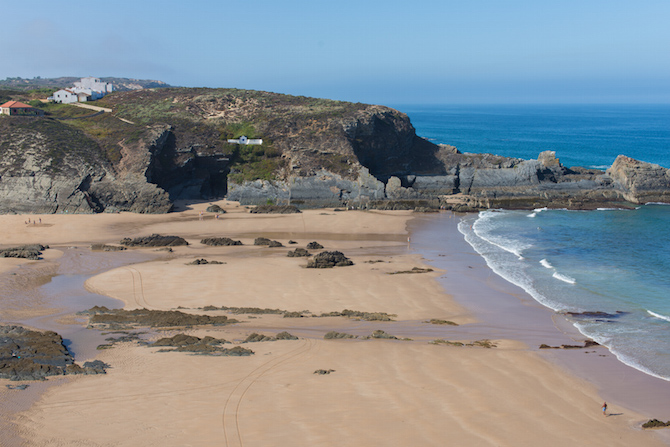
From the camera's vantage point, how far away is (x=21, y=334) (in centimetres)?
1608

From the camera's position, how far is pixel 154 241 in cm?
3259

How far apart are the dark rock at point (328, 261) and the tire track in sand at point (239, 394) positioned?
10747 mm

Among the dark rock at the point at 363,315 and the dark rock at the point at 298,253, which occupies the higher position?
the dark rock at the point at 298,253

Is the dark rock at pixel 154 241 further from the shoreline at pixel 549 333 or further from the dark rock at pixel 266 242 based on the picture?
the shoreline at pixel 549 333

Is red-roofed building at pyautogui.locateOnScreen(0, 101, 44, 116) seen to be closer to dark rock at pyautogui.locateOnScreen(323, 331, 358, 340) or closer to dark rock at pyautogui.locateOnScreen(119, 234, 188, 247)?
dark rock at pyautogui.locateOnScreen(119, 234, 188, 247)

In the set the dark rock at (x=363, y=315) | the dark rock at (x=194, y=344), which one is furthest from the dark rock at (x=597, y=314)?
the dark rock at (x=194, y=344)

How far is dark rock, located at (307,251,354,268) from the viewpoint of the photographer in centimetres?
2766

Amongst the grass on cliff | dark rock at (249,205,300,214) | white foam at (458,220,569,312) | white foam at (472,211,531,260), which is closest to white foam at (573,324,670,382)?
white foam at (458,220,569,312)

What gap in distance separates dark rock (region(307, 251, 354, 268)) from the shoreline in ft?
16.8

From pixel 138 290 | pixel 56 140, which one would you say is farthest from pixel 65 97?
pixel 138 290

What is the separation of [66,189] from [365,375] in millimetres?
35326

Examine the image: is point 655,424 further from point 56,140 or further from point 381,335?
point 56,140

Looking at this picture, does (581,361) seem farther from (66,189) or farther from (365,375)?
(66,189)

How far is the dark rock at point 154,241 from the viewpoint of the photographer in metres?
32.4
